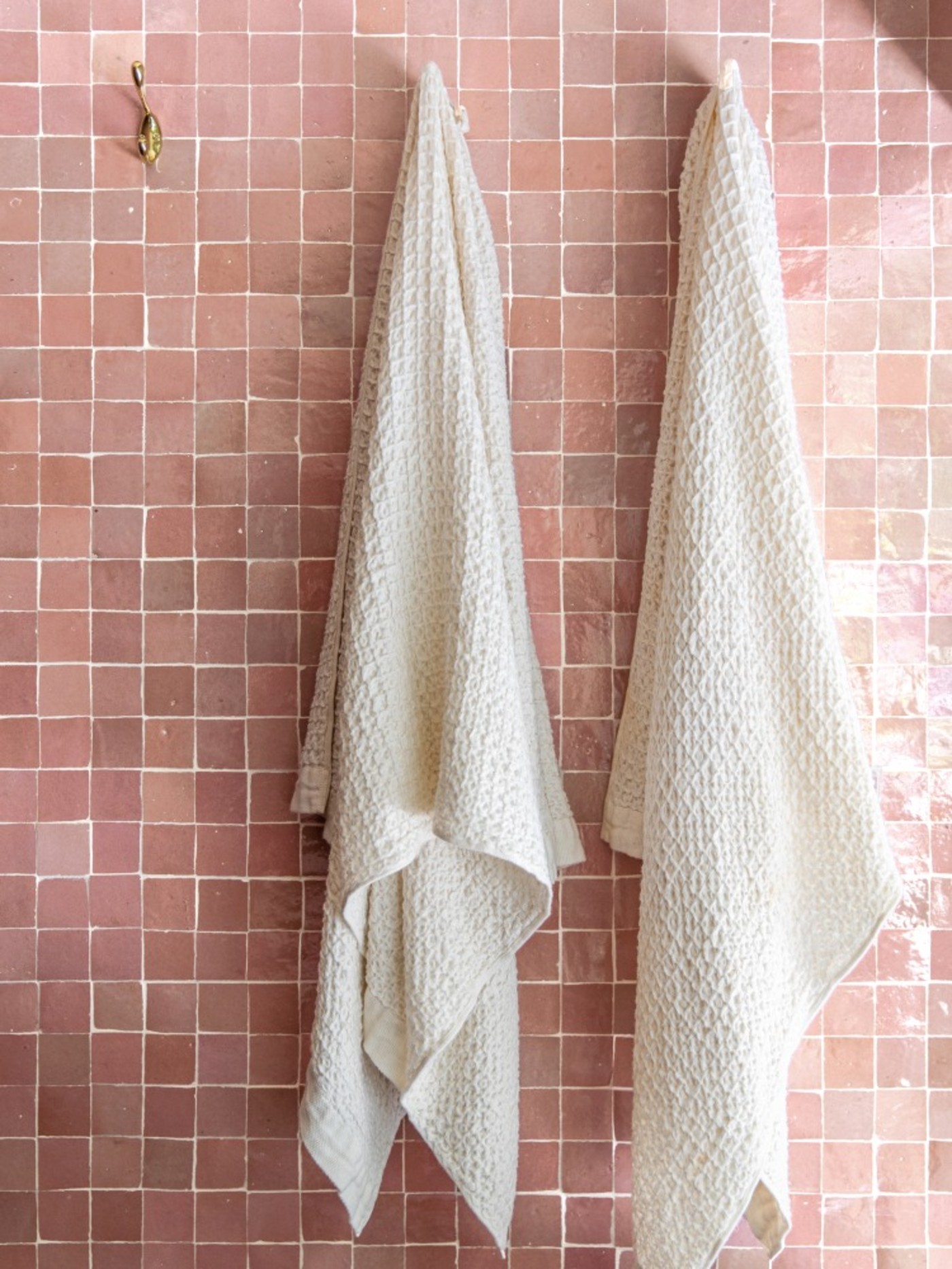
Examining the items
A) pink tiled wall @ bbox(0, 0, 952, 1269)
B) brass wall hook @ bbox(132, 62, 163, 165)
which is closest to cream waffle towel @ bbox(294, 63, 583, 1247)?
pink tiled wall @ bbox(0, 0, 952, 1269)

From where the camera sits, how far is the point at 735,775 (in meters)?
0.77

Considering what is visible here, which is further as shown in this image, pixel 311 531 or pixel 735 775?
pixel 311 531

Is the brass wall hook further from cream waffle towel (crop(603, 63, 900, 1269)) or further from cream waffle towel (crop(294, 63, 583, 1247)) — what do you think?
cream waffle towel (crop(603, 63, 900, 1269))

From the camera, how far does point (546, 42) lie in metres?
0.87

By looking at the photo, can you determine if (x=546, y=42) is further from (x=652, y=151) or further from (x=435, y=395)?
(x=435, y=395)

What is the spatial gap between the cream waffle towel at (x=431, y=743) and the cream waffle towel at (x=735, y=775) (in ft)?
0.38

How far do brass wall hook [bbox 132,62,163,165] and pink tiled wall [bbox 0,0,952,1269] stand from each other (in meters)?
0.02

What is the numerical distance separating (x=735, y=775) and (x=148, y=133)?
0.71m

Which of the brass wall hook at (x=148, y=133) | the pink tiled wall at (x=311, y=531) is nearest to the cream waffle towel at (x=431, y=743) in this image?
the pink tiled wall at (x=311, y=531)

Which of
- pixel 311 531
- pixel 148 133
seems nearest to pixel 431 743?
pixel 311 531

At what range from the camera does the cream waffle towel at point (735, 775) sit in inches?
30.3

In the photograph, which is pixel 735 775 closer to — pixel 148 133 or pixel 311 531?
pixel 311 531

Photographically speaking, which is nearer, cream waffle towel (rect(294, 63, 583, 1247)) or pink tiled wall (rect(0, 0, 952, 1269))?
cream waffle towel (rect(294, 63, 583, 1247))

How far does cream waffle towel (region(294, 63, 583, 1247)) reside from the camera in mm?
765
